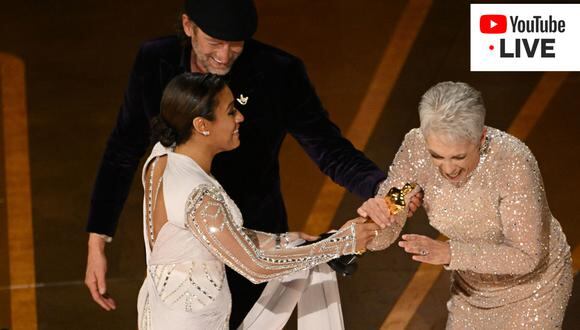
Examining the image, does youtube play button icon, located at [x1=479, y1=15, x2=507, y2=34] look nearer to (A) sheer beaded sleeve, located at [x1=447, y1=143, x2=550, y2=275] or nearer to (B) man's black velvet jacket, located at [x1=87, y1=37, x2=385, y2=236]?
(B) man's black velvet jacket, located at [x1=87, y1=37, x2=385, y2=236]

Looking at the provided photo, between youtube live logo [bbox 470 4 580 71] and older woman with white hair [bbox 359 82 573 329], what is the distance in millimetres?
2413

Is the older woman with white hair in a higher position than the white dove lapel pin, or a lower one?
lower

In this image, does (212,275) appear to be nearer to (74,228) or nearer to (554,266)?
(554,266)

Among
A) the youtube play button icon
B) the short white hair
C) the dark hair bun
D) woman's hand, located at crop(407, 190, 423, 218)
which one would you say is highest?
the youtube play button icon

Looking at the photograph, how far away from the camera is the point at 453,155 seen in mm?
3115

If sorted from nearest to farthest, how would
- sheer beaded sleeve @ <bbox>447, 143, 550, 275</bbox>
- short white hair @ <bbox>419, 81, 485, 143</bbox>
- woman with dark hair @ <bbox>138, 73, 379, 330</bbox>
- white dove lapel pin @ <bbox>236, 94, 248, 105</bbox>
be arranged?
short white hair @ <bbox>419, 81, 485, 143</bbox> < sheer beaded sleeve @ <bbox>447, 143, 550, 275</bbox> < woman with dark hair @ <bbox>138, 73, 379, 330</bbox> < white dove lapel pin @ <bbox>236, 94, 248, 105</bbox>

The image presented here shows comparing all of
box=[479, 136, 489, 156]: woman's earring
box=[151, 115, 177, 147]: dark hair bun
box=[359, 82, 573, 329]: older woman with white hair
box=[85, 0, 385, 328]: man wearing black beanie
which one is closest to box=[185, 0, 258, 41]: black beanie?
box=[85, 0, 385, 328]: man wearing black beanie

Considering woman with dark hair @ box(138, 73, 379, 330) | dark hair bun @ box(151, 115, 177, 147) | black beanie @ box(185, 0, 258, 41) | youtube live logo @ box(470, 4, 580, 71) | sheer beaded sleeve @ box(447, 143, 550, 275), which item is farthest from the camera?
youtube live logo @ box(470, 4, 580, 71)

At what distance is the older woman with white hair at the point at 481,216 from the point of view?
10.2 feet

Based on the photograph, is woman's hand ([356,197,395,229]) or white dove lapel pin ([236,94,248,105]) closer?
woman's hand ([356,197,395,229])

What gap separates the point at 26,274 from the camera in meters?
5.29

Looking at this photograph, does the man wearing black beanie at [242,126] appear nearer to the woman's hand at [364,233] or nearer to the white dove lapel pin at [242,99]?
the white dove lapel pin at [242,99]

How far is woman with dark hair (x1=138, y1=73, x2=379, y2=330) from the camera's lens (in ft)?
10.9

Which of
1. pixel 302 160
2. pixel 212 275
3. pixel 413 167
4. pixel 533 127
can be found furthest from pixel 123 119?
pixel 533 127
